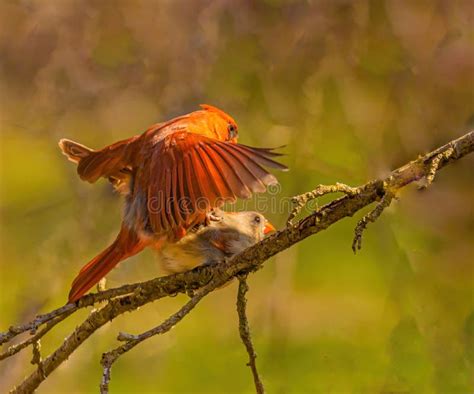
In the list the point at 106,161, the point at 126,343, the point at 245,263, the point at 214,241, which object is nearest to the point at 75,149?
the point at 106,161

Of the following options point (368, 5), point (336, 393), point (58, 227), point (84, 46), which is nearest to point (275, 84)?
point (368, 5)

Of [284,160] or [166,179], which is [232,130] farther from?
[166,179]

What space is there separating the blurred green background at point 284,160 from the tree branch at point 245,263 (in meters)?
0.94

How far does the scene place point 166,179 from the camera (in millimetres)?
2494

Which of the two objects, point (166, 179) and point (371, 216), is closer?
point (371, 216)

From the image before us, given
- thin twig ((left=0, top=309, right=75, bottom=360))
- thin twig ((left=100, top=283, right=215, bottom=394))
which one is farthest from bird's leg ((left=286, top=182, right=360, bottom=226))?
thin twig ((left=0, top=309, right=75, bottom=360))

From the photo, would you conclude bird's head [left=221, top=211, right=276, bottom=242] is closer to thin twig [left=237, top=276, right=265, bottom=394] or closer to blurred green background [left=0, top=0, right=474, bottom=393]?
blurred green background [left=0, top=0, right=474, bottom=393]

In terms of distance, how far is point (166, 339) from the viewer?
3.67 m

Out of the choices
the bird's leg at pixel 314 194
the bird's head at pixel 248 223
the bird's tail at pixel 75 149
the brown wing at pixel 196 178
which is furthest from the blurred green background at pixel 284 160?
the bird's leg at pixel 314 194

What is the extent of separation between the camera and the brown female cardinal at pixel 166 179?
2295mm

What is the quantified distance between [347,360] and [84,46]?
175 centimetres

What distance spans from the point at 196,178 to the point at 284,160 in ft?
3.87

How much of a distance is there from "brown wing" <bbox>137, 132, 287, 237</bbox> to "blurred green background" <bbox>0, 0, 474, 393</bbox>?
2.59 feet

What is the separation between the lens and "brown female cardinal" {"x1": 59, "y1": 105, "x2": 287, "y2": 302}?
2295 mm
